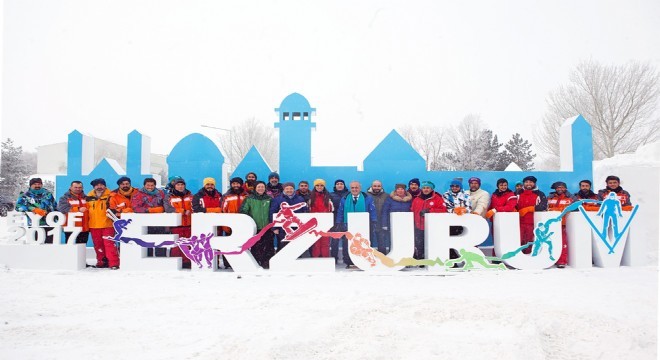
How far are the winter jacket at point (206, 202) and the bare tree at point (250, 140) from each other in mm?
21133

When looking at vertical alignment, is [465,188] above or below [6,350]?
above

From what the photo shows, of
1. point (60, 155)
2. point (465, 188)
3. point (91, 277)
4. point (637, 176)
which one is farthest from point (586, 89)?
point (60, 155)

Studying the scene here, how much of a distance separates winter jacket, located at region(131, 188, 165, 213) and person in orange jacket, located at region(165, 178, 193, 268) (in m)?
0.20

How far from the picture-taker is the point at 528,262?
6.25 meters

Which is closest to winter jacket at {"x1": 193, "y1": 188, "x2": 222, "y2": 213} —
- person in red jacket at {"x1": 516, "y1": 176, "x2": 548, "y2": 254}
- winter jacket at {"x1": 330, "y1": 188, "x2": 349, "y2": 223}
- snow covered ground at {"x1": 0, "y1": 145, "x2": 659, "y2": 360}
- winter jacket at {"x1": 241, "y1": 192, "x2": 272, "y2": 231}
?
winter jacket at {"x1": 241, "y1": 192, "x2": 272, "y2": 231}

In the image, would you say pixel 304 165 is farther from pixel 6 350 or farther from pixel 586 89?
pixel 586 89

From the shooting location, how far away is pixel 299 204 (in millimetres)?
6320

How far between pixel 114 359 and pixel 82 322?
3.66ft

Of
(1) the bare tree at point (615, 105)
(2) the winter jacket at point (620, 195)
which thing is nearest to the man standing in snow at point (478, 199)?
(2) the winter jacket at point (620, 195)

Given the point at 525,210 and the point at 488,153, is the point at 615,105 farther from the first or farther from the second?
the point at 525,210

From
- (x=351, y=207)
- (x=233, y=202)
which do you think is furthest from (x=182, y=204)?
(x=351, y=207)

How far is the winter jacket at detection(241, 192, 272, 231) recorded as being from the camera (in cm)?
639

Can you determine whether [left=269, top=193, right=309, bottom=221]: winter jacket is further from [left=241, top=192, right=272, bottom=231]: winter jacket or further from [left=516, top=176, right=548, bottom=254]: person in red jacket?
[left=516, top=176, right=548, bottom=254]: person in red jacket

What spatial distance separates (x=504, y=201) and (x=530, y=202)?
43cm
